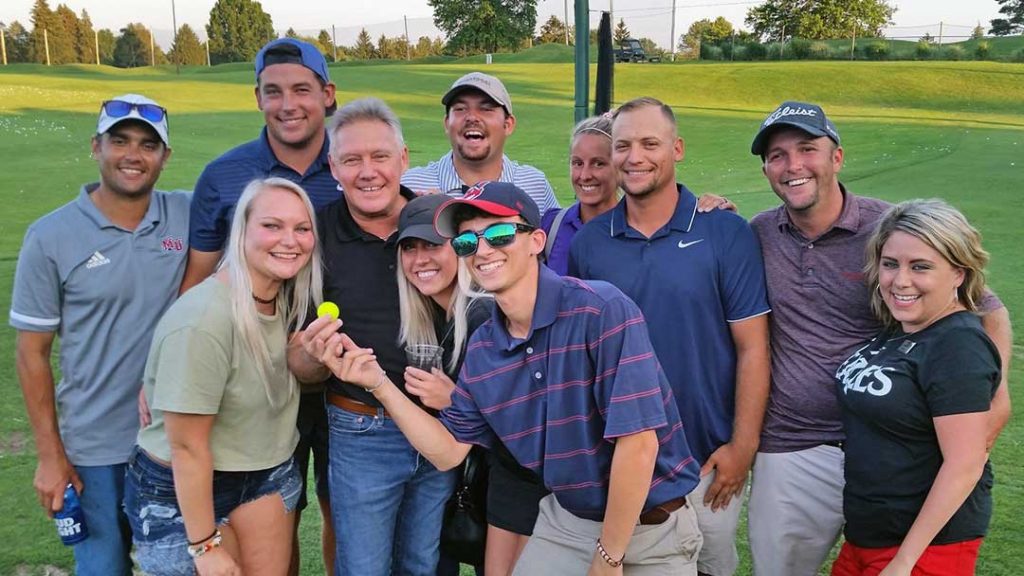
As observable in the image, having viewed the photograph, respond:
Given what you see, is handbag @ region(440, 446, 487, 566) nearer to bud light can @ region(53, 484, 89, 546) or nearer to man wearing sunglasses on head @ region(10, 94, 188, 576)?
man wearing sunglasses on head @ region(10, 94, 188, 576)

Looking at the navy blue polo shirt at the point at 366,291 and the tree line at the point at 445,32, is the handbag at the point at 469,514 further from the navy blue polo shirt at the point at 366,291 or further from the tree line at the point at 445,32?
the tree line at the point at 445,32

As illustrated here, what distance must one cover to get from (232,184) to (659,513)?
265cm

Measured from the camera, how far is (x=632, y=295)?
348 cm

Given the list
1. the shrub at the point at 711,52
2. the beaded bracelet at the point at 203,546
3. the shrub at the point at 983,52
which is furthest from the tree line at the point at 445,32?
the beaded bracelet at the point at 203,546

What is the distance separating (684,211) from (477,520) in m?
1.70

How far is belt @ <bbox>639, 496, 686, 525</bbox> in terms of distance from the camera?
2887 millimetres

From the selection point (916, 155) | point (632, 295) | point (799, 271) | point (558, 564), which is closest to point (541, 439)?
point (558, 564)

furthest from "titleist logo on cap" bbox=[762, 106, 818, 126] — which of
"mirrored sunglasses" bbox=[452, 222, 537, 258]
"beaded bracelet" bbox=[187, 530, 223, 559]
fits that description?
"beaded bracelet" bbox=[187, 530, 223, 559]

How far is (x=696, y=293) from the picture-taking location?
3428mm

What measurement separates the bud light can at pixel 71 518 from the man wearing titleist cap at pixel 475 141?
2.26 m

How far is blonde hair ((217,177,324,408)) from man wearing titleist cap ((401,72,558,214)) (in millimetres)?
1131

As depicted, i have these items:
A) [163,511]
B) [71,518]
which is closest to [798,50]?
[71,518]

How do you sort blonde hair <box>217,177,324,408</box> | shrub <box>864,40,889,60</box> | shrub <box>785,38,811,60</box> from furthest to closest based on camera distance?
1. shrub <box>785,38,811,60</box>
2. shrub <box>864,40,889,60</box>
3. blonde hair <box>217,177,324,408</box>

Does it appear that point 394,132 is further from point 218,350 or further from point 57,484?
point 57,484
